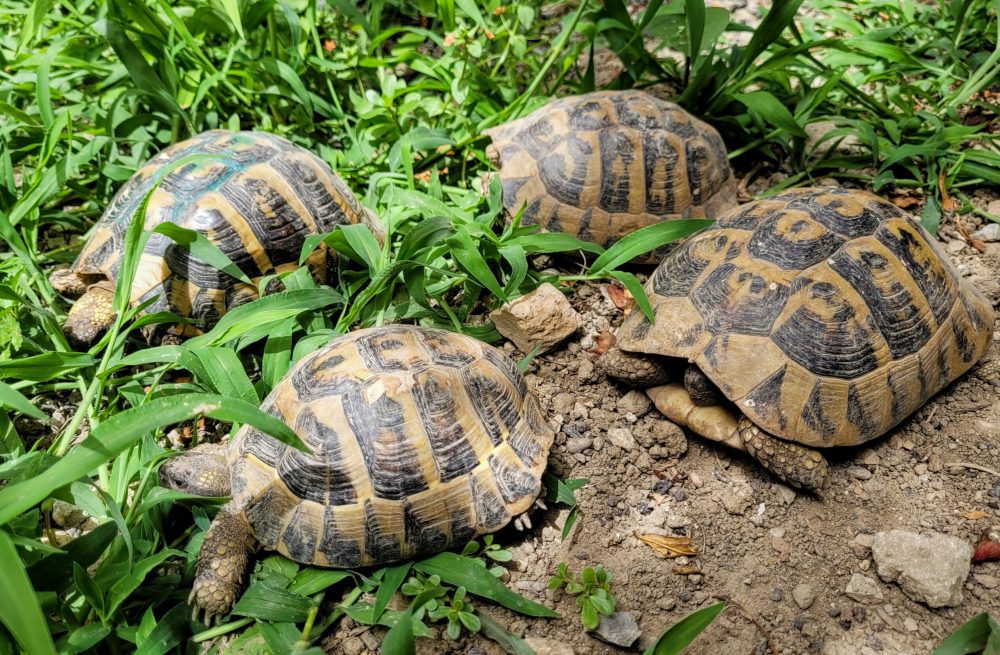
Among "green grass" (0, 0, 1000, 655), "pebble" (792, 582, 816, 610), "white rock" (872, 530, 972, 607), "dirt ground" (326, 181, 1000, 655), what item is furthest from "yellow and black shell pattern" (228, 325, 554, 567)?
"white rock" (872, 530, 972, 607)

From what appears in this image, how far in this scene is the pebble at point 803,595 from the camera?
2381mm

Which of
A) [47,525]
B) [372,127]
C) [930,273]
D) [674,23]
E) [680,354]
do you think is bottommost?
[47,525]

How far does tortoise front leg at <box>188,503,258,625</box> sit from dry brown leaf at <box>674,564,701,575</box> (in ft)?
4.80

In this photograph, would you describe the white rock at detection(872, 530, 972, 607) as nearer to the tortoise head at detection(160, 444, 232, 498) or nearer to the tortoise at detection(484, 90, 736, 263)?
the tortoise at detection(484, 90, 736, 263)

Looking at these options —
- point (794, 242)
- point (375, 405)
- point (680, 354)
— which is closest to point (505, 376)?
point (375, 405)

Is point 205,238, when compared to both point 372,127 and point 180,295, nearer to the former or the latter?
point 180,295

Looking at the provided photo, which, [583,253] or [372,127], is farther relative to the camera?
Answer: [372,127]

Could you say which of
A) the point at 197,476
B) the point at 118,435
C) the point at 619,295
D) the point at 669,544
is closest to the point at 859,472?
the point at 669,544

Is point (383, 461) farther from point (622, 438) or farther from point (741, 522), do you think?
point (741, 522)

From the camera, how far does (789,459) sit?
8.59 feet

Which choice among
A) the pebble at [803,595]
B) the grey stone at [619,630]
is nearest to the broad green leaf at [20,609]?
the grey stone at [619,630]

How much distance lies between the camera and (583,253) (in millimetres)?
3516

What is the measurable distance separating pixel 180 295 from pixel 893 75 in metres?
4.03

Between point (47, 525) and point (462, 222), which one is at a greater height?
point (462, 222)
